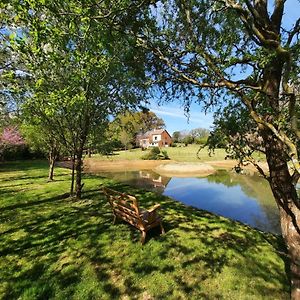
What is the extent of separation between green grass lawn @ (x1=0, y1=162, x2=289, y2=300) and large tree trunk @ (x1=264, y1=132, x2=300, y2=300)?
3.16 feet

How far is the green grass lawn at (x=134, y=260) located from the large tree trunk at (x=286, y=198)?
3.16 ft

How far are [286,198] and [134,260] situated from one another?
13.1 ft

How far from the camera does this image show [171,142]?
9888cm

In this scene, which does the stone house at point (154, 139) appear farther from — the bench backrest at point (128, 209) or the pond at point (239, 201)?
the bench backrest at point (128, 209)

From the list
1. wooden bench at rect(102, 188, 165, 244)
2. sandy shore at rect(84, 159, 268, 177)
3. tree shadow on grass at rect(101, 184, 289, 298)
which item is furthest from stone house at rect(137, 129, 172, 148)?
wooden bench at rect(102, 188, 165, 244)

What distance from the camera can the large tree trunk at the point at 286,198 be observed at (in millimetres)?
4559

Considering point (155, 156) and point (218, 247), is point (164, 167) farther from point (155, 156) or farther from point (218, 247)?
point (218, 247)

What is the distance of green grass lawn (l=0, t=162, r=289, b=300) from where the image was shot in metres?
5.40

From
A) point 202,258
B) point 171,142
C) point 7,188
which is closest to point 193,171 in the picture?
point 7,188

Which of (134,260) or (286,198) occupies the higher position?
(286,198)

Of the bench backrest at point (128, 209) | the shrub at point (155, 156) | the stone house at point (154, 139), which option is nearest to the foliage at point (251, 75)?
the bench backrest at point (128, 209)

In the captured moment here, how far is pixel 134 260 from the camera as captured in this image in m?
6.45

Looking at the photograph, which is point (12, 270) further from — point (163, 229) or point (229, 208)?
point (229, 208)

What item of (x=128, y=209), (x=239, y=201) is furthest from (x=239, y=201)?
(x=128, y=209)
